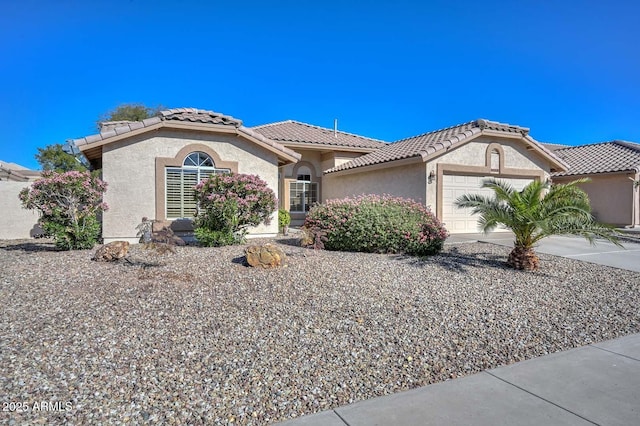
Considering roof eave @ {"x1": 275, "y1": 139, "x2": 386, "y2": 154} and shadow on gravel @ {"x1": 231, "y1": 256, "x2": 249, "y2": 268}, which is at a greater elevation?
roof eave @ {"x1": 275, "y1": 139, "x2": 386, "y2": 154}

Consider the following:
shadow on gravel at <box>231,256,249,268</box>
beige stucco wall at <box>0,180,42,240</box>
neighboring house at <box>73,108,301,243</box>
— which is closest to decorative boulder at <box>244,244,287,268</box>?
shadow on gravel at <box>231,256,249,268</box>

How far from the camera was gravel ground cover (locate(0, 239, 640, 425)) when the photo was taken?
3.78 m

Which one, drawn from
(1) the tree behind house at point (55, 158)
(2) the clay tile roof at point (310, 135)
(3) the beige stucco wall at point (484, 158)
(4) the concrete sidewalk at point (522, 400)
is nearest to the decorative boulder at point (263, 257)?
(4) the concrete sidewalk at point (522, 400)

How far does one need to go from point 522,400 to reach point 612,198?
2079 cm

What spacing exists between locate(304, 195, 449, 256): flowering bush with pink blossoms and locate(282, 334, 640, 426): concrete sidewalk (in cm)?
581

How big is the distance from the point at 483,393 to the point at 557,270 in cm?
669

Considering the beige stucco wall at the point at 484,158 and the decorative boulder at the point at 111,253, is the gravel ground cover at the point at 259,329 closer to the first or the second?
the decorative boulder at the point at 111,253

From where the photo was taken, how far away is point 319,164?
830 inches

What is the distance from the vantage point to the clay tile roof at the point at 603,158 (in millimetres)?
20344

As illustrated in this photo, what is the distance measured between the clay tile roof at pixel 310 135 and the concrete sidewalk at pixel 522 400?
15.5 m

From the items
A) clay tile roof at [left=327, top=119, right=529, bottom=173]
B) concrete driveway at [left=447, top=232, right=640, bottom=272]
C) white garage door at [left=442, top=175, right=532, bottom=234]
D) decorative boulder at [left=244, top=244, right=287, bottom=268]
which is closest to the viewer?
decorative boulder at [left=244, top=244, right=287, bottom=268]

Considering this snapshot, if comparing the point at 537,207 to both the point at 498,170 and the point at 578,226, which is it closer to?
the point at 578,226

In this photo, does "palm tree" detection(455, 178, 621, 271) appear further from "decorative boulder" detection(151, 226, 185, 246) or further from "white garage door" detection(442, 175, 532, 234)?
"decorative boulder" detection(151, 226, 185, 246)

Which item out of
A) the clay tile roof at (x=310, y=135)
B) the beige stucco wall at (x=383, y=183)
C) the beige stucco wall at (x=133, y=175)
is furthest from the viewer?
the clay tile roof at (x=310, y=135)
